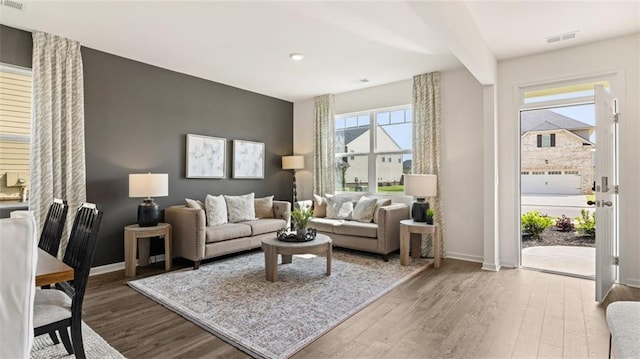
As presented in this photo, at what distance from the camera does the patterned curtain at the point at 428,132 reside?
4.61 m

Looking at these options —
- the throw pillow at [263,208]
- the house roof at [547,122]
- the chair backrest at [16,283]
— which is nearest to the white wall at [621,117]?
the house roof at [547,122]

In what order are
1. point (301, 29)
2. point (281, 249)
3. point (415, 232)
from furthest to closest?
point (415, 232), point (281, 249), point (301, 29)

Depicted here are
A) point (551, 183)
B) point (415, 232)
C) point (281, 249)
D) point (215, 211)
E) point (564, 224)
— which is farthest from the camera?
point (551, 183)

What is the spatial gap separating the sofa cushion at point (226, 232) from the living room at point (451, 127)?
35.3 inches

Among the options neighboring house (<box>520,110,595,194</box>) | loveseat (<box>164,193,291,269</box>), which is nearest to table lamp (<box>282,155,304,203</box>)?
loveseat (<box>164,193,291,269</box>)

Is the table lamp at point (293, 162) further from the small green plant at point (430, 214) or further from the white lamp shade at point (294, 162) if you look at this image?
the small green plant at point (430, 214)

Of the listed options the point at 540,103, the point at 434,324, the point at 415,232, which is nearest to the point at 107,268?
the point at 434,324

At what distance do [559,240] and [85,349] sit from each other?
676 cm

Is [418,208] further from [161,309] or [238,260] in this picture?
[161,309]

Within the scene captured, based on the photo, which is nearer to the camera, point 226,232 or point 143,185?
point 143,185

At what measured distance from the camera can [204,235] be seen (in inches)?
155

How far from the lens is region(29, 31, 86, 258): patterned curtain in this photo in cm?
334

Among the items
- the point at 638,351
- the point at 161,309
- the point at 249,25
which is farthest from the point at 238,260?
the point at 638,351

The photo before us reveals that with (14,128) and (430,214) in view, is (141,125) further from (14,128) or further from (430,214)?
(430,214)
